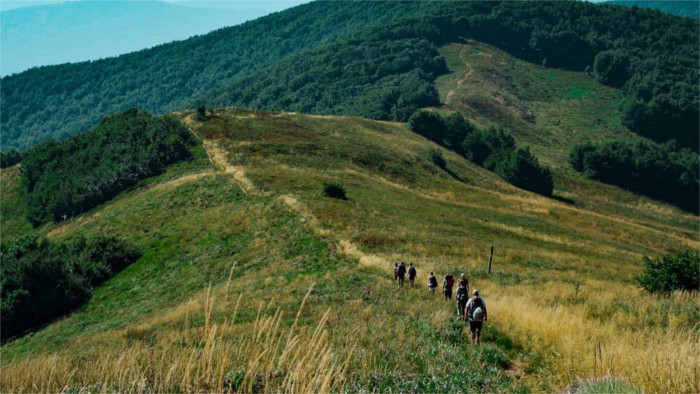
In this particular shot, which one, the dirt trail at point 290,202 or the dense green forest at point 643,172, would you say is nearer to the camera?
the dirt trail at point 290,202

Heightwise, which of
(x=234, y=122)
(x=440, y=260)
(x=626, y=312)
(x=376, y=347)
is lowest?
(x=440, y=260)

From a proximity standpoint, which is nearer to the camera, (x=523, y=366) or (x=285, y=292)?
(x=523, y=366)

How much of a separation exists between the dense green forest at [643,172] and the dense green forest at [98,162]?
82657 millimetres

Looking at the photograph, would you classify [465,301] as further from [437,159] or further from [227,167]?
[437,159]

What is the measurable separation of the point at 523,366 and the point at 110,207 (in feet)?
159

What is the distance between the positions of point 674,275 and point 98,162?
6607 centimetres

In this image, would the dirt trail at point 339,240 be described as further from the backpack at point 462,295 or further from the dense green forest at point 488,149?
the dense green forest at point 488,149

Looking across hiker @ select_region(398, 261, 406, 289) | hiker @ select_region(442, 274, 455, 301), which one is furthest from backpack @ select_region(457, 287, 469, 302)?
hiker @ select_region(398, 261, 406, 289)

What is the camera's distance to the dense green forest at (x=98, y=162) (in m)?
53.5

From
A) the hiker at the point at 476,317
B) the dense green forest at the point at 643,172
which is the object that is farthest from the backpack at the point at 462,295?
the dense green forest at the point at 643,172

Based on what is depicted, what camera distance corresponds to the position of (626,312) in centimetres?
1325

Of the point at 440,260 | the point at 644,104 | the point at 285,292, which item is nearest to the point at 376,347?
the point at 285,292

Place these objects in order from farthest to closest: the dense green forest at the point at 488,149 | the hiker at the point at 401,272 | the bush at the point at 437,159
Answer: the dense green forest at the point at 488,149 → the bush at the point at 437,159 → the hiker at the point at 401,272

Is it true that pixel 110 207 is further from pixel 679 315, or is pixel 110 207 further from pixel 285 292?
pixel 679 315
